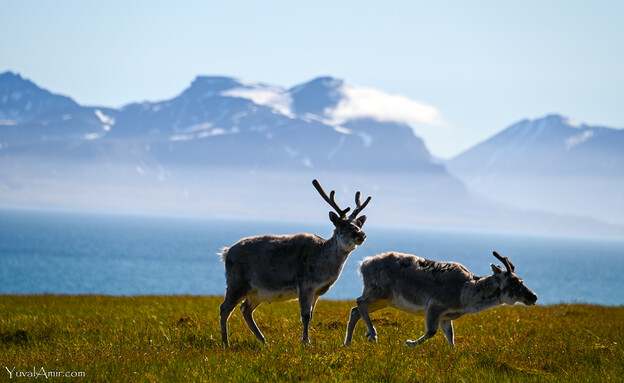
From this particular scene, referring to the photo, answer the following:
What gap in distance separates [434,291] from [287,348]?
356 cm

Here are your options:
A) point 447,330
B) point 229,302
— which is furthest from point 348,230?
point 447,330

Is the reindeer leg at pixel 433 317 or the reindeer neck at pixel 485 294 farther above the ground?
the reindeer neck at pixel 485 294

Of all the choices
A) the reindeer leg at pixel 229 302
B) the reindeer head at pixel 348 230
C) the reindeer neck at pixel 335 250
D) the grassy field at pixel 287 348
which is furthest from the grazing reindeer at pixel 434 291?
the reindeer leg at pixel 229 302

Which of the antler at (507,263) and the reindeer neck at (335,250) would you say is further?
the antler at (507,263)

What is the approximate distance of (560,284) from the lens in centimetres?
17650

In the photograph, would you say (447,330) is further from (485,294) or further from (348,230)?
(348,230)

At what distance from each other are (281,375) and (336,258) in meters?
3.73

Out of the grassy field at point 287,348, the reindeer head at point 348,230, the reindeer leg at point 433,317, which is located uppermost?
the reindeer head at point 348,230

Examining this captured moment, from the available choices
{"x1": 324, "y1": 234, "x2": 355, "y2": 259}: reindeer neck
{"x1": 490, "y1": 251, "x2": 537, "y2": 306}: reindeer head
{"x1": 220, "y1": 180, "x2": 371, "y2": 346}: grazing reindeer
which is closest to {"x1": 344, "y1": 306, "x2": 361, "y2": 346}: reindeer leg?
{"x1": 220, "y1": 180, "x2": 371, "y2": 346}: grazing reindeer

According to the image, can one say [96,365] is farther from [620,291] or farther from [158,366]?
[620,291]

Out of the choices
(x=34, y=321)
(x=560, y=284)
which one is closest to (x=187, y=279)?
(x=560, y=284)

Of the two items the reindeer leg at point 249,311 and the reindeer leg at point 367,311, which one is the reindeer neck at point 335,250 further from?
the reindeer leg at point 249,311

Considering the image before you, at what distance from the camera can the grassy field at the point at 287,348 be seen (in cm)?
1121

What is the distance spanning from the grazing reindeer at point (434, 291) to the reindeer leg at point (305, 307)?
93 cm
